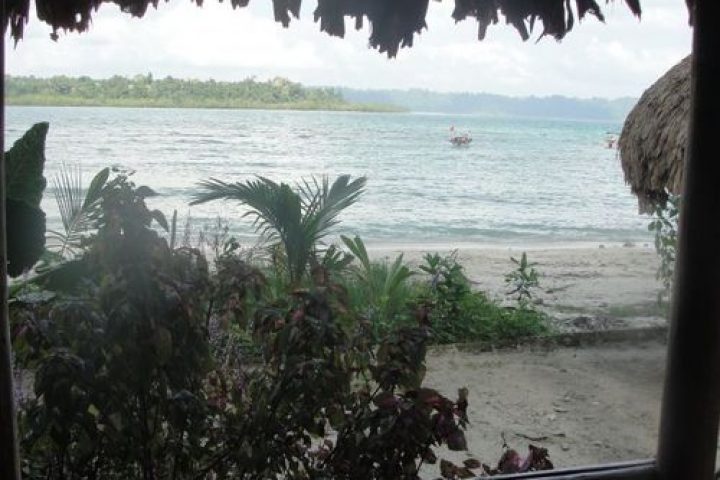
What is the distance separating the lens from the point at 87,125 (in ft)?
126

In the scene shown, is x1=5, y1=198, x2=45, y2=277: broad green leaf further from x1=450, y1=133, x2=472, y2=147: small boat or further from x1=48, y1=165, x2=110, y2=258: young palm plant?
x1=450, y1=133, x2=472, y2=147: small boat

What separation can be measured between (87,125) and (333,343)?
3942 centimetres

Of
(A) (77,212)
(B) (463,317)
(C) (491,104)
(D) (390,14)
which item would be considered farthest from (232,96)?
(D) (390,14)

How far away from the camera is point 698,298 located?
5.24ft

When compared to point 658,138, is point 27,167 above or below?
below

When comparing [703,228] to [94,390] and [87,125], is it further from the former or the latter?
[87,125]

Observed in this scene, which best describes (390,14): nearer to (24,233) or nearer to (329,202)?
(24,233)

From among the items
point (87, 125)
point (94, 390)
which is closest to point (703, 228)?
point (94, 390)

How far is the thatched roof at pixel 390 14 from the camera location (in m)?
1.49

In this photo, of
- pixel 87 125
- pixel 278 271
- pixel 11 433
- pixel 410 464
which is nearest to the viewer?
pixel 11 433

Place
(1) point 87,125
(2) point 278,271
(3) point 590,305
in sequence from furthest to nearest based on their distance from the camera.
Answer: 1. (1) point 87,125
2. (3) point 590,305
3. (2) point 278,271

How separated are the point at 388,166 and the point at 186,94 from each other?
45.5ft

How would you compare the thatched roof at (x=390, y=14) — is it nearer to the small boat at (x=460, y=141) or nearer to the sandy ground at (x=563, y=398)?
the sandy ground at (x=563, y=398)

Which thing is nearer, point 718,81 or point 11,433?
point 11,433
